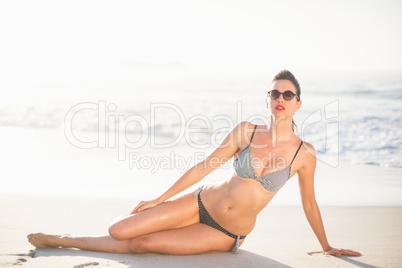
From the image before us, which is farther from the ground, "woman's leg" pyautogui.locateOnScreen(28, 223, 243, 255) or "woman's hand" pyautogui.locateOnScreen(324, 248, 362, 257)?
"woman's leg" pyautogui.locateOnScreen(28, 223, 243, 255)

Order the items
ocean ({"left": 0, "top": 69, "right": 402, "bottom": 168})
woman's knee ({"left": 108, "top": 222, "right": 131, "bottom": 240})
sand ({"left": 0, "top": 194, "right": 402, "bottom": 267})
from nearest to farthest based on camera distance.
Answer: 1. sand ({"left": 0, "top": 194, "right": 402, "bottom": 267})
2. woman's knee ({"left": 108, "top": 222, "right": 131, "bottom": 240})
3. ocean ({"left": 0, "top": 69, "right": 402, "bottom": 168})

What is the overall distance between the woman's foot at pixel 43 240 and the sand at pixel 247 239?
0.17 feet

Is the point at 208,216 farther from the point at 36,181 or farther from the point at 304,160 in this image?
the point at 36,181

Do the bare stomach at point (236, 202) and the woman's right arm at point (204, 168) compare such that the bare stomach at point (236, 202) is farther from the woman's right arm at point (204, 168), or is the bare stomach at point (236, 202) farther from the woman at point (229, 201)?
the woman's right arm at point (204, 168)

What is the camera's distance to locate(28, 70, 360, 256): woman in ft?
10.5

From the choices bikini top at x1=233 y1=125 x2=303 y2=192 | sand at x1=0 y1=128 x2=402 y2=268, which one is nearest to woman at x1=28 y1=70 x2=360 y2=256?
bikini top at x1=233 y1=125 x2=303 y2=192

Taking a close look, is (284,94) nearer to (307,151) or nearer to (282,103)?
(282,103)

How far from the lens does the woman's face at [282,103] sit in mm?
3314

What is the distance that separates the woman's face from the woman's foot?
2.16m

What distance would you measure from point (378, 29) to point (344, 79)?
3286 mm

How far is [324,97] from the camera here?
63.7ft

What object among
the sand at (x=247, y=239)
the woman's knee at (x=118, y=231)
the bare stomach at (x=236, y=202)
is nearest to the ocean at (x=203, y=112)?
the sand at (x=247, y=239)

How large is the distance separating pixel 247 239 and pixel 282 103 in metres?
1.56

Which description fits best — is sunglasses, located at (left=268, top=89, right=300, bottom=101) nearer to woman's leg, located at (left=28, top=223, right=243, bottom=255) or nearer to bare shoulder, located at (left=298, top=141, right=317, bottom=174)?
bare shoulder, located at (left=298, top=141, right=317, bottom=174)
